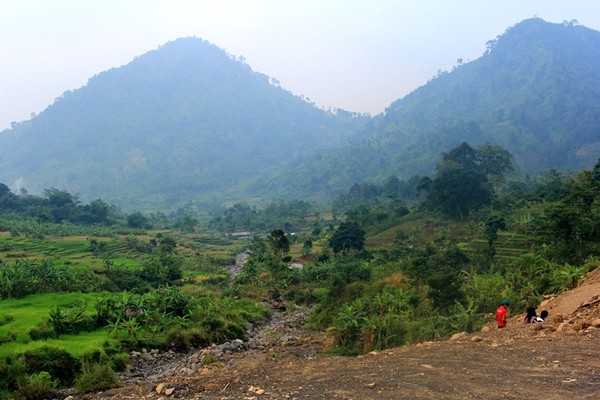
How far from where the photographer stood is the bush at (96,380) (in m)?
13.8

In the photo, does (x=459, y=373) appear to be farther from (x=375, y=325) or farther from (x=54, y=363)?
(x=54, y=363)

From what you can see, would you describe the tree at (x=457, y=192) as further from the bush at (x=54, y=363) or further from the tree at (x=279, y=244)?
the bush at (x=54, y=363)

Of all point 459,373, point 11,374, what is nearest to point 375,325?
point 459,373

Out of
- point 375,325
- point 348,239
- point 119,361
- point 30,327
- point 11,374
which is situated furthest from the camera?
point 348,239

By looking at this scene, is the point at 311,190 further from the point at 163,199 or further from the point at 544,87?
the point at 544,87

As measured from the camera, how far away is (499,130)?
141500 mm

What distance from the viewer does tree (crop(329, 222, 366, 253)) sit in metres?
44.8

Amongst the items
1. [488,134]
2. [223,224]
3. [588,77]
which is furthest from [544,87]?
[223,224]

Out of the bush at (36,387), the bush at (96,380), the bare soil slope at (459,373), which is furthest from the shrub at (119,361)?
the bare soil slope at (459,373)

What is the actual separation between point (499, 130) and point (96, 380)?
14498 cm

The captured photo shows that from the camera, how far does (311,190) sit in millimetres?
149000

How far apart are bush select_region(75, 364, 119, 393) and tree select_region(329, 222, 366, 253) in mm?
31616

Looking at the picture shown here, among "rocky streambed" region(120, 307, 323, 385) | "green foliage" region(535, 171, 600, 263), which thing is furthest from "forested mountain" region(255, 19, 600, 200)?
"rocky streambed" region(120, 307, 323, 385)

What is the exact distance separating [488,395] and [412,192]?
83.1m
